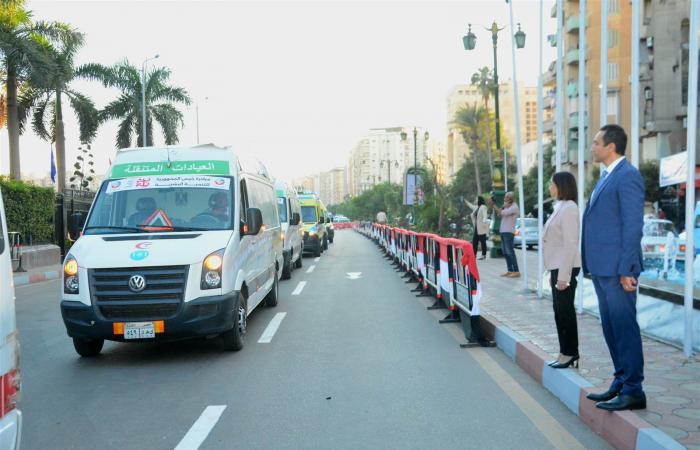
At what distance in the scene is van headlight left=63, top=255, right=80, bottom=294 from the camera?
683 centimetres

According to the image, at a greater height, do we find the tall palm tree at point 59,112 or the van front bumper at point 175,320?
the tall palm tree at point 59,112

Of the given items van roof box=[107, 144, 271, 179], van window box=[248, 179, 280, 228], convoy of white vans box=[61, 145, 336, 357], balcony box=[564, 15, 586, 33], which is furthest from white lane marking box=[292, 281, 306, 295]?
balcony box=[564, 15, 586, 33]

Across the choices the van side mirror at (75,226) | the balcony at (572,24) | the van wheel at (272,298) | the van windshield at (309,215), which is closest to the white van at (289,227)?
the van wheel at (272,298)

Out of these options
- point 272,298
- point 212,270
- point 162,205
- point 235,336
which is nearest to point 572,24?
point 272,298

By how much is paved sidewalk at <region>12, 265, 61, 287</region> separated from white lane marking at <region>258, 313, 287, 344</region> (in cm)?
1025

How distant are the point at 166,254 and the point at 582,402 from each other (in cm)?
432

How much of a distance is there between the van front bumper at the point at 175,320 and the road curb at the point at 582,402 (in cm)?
320

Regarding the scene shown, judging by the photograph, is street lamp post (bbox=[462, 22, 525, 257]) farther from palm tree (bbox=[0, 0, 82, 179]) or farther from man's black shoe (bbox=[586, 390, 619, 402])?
palm tree (bbox=[0, 0, 82, 179])

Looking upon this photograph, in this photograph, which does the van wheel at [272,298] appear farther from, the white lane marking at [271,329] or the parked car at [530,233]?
the parked car at [530,233]

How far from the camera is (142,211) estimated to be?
307 inches

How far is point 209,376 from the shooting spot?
6.42 metres

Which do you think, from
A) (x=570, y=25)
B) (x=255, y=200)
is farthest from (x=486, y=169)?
(x=255, y=200)

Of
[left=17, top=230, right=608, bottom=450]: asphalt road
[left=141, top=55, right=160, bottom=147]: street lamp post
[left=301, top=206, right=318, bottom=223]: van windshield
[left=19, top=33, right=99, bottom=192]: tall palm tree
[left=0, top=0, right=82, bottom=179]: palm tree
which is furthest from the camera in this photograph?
[left=141, top=55, right=160, bottom=147]: street lamp post

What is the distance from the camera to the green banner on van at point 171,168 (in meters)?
8.15
